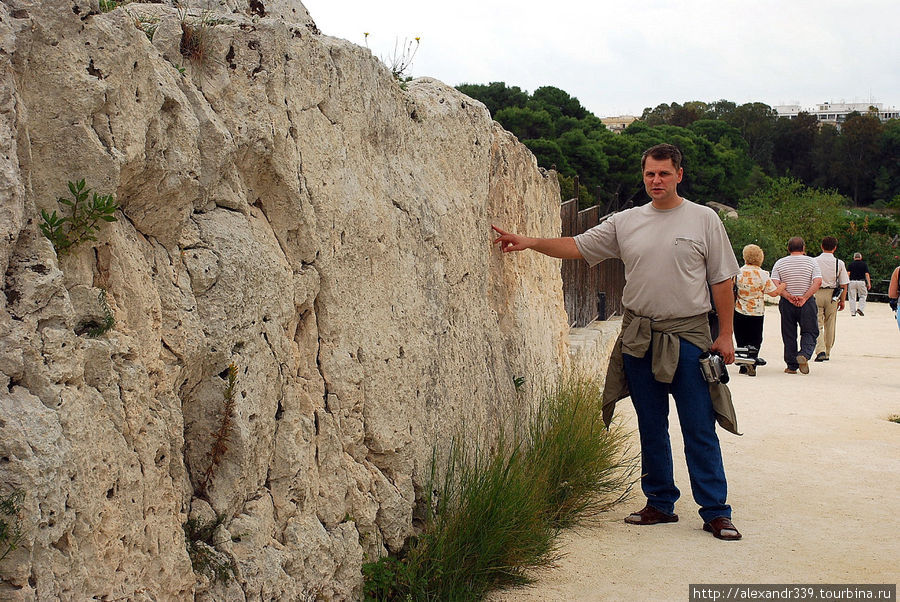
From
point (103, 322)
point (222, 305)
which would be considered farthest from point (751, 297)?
point (103, 322)

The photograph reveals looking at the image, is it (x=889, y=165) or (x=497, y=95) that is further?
(x=889, y=165)

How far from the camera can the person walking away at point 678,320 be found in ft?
14.9

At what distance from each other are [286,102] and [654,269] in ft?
7.54

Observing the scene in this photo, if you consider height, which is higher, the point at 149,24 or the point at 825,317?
the point at 149,24

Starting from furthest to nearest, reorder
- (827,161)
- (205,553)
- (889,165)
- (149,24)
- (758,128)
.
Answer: (758,128) → (827,161) → (889,165) → (149,24) → (205,553)

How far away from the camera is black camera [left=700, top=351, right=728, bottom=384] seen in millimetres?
4473

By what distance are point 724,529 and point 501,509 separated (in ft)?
4.92

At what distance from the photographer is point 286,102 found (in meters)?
3.08

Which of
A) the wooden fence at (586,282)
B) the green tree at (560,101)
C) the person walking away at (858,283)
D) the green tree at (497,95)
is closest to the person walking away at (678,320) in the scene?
the wooden fence at (586,282)

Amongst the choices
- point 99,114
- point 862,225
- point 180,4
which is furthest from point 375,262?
point 862,225

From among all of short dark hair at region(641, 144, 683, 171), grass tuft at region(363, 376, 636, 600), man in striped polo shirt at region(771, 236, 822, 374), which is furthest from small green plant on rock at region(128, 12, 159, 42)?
man in striped polo shirt at region(771, 236, 822, 374)

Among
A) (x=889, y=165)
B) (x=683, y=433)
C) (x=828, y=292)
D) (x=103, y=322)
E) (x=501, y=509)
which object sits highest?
(x=889, y=165)

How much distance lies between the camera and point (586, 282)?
11.5 m

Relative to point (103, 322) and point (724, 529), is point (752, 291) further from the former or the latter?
point (103, 322)
